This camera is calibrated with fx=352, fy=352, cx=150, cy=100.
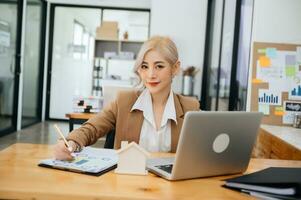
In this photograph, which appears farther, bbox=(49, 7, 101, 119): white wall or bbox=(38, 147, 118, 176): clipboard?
bbox=(49, 7, 101, 119): white wall

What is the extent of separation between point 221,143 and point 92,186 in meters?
0.45

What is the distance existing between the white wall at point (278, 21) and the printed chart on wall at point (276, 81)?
7cm

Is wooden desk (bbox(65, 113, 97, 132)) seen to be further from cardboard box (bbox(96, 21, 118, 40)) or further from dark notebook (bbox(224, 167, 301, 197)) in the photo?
cardboard box (bbox(96, 21, 118, 40))

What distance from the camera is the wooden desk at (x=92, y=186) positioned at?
100 cm

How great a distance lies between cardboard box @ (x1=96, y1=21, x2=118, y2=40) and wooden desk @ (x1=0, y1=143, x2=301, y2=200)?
247 inches

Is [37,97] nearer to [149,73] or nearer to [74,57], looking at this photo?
[74,57]

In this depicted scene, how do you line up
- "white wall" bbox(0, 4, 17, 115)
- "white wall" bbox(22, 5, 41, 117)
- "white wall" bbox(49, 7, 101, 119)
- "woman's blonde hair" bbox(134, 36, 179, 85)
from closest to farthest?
"woman's blonde hair" bbox(134, 36, 179, 85) < "white wall" bbox(0, 4, 17, 115) < "white wall" bbox(22, 5, 41, 117) < "white wall" bbox(49, 7, 101, 119)

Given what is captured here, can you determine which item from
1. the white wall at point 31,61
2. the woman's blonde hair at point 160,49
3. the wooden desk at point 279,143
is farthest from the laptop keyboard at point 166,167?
the white wall at point 31,61

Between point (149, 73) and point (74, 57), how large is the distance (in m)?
6.42

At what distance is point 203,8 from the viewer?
19.8ft

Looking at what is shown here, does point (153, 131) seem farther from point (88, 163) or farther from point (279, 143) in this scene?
point (279, 143)

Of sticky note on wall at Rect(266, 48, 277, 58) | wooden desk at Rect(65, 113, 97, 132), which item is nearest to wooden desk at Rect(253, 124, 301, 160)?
sticky note on wall at Rect(266, 48, 277, 58)

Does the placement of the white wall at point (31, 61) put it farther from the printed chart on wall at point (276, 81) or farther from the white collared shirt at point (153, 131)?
the white collared shirt at point (153, 131)

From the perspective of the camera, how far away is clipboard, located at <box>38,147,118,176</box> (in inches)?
48.4
